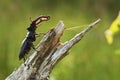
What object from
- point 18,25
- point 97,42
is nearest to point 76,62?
point 97,42

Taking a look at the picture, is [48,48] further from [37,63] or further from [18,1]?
[18,1]

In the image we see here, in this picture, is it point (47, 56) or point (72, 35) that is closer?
point (47, 56)

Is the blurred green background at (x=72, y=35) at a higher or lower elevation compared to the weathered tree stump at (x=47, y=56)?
higher

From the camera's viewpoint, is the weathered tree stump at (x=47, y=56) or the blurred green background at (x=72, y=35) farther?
the blurred green background at (x=72, y=35)

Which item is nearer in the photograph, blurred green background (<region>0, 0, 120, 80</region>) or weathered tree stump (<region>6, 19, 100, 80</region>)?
weathered tree stump (<region>6, 19, 100, 80</region>)
